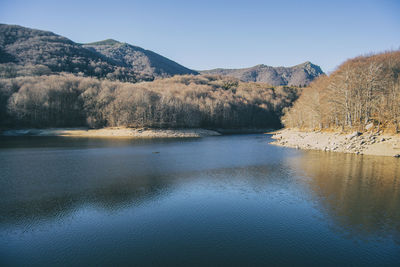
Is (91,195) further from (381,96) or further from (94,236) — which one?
(381,96)

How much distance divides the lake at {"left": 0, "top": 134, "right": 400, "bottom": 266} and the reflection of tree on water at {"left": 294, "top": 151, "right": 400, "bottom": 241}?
76 mm

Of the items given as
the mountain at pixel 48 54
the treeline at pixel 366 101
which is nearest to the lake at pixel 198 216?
the treeline at pixel 366 101

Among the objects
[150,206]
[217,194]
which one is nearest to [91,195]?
[150,206]

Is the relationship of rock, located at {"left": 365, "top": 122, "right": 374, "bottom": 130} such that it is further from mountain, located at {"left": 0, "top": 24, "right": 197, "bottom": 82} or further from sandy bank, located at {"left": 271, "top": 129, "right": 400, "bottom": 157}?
mountain, located at {"left": 0, "top": 24, "right": 197, "bottom": 82}

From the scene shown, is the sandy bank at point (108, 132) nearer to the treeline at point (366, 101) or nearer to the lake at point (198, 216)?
the treeline at point (366, 101)

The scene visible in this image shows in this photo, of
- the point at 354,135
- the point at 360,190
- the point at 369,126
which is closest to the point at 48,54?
the point at 354,135

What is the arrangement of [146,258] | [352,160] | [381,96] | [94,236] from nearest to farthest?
1. [146,258]
2. [94,236]
3. [352,160]
4. [381,96]

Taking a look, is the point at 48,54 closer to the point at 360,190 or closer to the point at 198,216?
the point at 198,216

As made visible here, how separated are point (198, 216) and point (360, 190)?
12819mm

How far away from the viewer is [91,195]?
16.3 m

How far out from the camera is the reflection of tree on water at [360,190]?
1229 centimetres

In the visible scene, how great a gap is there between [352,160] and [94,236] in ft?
98.0

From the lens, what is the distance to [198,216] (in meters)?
13.2

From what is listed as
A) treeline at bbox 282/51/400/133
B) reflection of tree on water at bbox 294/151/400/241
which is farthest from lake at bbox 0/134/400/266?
treeline at bbox 282/51/400/133
